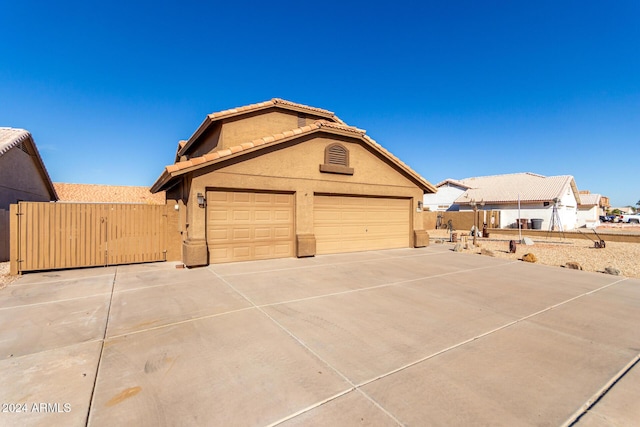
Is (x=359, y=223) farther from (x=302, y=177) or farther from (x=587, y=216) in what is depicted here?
(x=587, y=216)

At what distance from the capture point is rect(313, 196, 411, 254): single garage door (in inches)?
455

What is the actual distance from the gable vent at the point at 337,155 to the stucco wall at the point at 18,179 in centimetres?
1489

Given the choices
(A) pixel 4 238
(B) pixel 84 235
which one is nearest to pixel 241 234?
(B) pixel 84 235

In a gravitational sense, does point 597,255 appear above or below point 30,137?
below

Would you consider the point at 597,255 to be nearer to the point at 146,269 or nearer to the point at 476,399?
the point at 476,399

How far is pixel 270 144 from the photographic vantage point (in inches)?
393

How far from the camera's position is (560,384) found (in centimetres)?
313

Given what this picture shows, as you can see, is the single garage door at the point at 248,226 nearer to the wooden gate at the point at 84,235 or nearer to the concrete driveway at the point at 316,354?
the wooden gate at the point at 84,235

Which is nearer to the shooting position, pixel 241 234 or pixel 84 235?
pixel 84 235

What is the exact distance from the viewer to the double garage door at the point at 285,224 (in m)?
9.47

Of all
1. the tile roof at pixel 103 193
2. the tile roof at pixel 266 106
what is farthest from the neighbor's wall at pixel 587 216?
the tile roof at pixel 103 193

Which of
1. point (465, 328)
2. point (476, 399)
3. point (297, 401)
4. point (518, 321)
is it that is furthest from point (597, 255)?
point (297, 401)

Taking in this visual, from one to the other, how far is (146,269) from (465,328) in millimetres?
8596

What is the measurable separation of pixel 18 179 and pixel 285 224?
50.4ft
